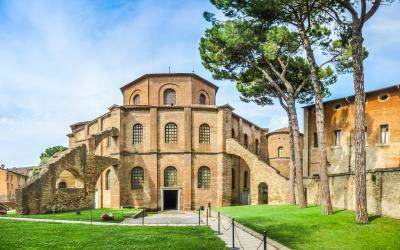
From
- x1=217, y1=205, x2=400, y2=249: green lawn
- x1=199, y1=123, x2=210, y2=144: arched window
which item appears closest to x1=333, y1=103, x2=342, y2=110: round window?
x1=199, y1=123, x2=210, y2=144: arched window

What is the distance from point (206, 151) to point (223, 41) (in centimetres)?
1096

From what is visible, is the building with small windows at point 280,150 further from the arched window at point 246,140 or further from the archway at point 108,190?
the archway at point 108,190

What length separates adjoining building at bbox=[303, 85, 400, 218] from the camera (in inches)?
767

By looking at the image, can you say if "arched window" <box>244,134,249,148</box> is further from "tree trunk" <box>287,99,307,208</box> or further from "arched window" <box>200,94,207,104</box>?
"tree trunk" <box>287,99,307,208</box>

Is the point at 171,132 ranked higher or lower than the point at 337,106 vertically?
lower

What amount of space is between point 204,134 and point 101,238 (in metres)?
21.0

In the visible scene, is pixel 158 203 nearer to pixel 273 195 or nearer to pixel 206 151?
pixel 206 151

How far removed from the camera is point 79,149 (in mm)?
28562

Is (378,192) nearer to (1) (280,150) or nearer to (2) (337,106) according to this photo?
(2) (337,106)

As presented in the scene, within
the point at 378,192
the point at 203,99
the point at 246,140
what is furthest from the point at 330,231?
the point at 246,140

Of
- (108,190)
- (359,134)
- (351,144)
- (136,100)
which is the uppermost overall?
(136,100)

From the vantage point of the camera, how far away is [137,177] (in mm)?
33188

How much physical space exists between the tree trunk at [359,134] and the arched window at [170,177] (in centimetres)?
1925

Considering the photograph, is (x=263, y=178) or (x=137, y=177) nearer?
(x=263, y=178)
